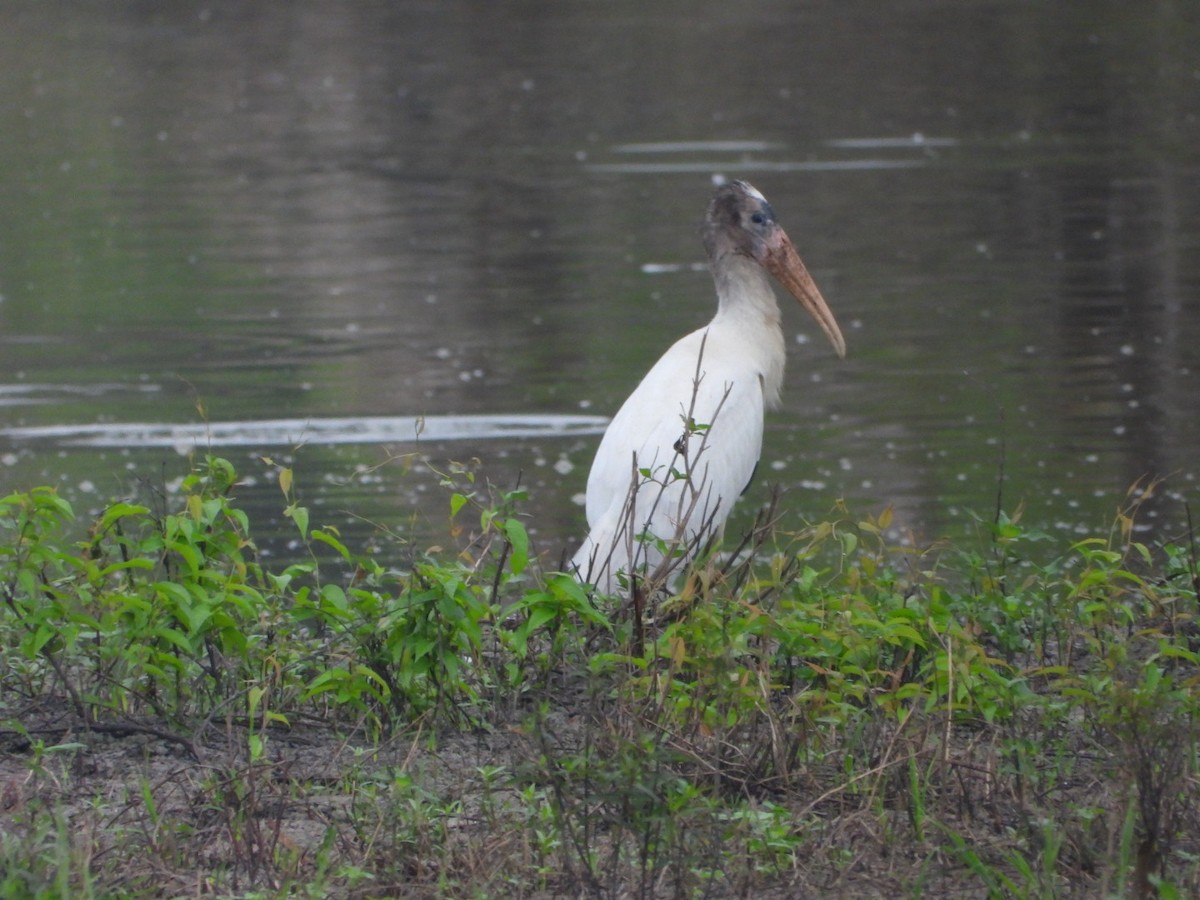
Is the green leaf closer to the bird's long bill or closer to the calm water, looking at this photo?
the calm water

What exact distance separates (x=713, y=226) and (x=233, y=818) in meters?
3.70

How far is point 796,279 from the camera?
22.6 ft

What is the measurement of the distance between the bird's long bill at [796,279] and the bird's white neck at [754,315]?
79 mm

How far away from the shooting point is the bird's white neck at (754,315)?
252 inches

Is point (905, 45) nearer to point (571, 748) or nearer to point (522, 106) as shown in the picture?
point (522, 106)

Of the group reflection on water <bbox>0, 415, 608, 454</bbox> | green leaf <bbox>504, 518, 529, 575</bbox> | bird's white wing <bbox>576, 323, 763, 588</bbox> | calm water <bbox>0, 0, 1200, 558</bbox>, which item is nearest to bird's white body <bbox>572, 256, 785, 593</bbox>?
bird's white wing <bbox>576, 323, 763, 588</bbox>

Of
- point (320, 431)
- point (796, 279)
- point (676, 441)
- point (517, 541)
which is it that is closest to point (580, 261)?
point (320, 431)

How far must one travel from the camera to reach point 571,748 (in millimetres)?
3965

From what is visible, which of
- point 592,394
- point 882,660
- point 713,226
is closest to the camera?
point 882,660

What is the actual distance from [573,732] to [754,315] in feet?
8.62

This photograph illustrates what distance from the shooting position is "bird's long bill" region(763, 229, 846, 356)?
6.79 metres

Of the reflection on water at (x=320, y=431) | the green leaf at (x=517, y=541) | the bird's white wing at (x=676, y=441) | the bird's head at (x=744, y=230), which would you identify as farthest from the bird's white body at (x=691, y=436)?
the reflection on water at (x=320, y=431)

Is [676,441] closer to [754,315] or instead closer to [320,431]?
[754,315]

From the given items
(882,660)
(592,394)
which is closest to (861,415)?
(592,394)
